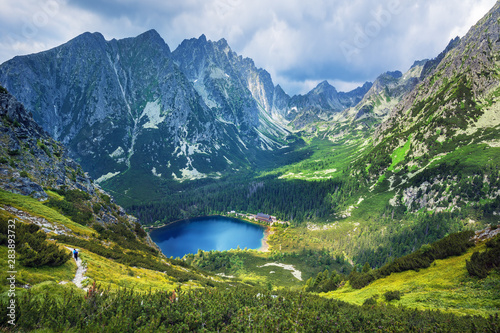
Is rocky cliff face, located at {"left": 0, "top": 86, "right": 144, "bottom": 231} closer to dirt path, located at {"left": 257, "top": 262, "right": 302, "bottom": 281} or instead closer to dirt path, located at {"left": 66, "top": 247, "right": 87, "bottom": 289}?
dirt path, located at {"left": 66, "top": 247, "right": 87, "bottom": 289}

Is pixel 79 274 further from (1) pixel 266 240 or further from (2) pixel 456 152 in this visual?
(2) pixel 456 152

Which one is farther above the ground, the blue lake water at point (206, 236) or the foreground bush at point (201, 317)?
the blue lake water at point (206, 236)

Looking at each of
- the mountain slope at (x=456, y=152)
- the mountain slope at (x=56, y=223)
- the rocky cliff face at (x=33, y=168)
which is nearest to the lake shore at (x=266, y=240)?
the mountain slope at (x=456, y=152)

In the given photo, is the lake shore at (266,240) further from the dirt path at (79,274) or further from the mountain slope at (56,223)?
the dirt path at (79,274)

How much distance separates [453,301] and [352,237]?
428ft

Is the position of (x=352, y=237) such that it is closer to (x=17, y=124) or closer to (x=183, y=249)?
(x=183, y=249)

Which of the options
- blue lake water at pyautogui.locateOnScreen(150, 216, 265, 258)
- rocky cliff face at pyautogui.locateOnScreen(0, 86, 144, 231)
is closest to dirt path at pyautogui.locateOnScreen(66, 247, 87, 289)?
rocky cliff face at pyautogui.locateOnScreen(0, 86, 144, 231)

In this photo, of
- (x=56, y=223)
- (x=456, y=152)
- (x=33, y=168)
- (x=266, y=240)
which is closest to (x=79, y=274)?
(x=56, y=223)

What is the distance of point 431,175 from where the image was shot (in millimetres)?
146000

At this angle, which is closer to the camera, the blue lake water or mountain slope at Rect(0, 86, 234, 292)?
mountain slope at Rect(0, 86, 234, 292)

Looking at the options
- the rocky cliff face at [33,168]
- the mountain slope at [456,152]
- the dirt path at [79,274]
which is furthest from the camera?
the mountain slope at [456,152]

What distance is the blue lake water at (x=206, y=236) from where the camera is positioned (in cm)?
14288

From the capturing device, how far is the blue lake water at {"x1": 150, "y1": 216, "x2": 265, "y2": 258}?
14288cm

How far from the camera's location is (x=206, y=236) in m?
162
